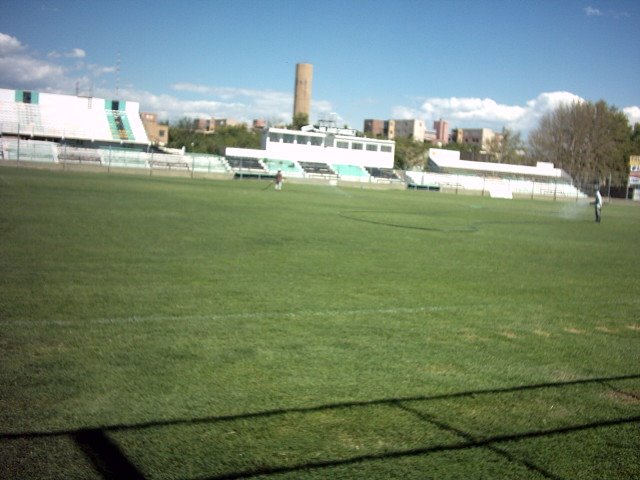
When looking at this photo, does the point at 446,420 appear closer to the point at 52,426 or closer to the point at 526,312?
the point at 52,426

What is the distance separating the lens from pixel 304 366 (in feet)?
22.0

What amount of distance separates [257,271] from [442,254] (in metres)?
6.58

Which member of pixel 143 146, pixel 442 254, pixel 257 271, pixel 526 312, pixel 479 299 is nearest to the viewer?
pixel 526 312

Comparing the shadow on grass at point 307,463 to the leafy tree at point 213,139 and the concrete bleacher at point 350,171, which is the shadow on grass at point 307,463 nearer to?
the concrete bleacher at point 350,171


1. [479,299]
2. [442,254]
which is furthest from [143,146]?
[479,299]

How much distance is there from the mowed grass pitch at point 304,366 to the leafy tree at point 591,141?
105m

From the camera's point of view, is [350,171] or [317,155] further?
[317,155]

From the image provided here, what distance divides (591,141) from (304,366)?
116559 mm

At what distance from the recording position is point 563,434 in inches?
211

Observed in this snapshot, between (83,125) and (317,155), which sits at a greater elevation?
(83,125)

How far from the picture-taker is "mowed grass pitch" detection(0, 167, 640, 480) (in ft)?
15.5

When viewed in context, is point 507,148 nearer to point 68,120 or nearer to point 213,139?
point 213,139

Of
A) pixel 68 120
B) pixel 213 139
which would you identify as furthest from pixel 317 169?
pixel 213 139

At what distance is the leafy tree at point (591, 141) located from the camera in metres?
110
